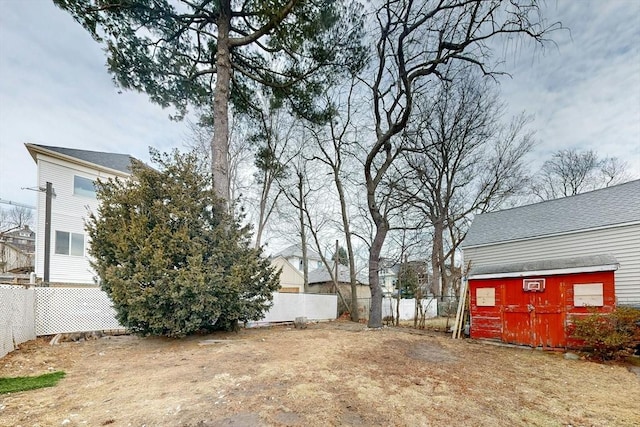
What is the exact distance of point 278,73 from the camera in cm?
995

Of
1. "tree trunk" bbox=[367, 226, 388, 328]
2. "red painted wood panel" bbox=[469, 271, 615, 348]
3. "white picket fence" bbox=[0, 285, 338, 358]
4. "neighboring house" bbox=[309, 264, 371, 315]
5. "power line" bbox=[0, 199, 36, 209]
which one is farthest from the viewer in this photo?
"power line" bbox=[0, 199, 36, 209]

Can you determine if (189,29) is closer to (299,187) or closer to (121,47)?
(121,47)

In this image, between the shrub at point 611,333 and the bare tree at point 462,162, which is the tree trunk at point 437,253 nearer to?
the bare tree at point 462,162

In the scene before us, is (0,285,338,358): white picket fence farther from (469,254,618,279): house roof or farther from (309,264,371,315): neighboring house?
(309,264,371,315): neighboring house

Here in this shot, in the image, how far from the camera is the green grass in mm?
3685

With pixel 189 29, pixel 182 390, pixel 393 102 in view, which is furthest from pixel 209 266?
pixel 393 102

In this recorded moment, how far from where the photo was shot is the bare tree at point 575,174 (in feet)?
63.9

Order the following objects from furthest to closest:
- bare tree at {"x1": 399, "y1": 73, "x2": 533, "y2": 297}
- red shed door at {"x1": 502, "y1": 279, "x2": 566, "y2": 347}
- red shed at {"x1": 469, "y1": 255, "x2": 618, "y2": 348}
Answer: bare tree at {"x1": 399, "y1": 73, "x2": 533, "y2": 297}
red shed door at {"x1": 502, "y1": 279, "x2": 566, "y2": 347}
red shed at {"x1": 469, "y1": 255, "x2": 618, "y2": 348}

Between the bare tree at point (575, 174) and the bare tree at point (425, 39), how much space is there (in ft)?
45.6

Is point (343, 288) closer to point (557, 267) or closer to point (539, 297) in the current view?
point (539, 297)

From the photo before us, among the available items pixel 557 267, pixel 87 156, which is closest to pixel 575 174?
pixel 557 267

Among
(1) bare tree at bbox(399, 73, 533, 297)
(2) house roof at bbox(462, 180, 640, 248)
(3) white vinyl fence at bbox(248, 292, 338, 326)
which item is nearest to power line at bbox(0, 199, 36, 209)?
(3) white vinyl fence at bbox(248, 292, 338, 326)

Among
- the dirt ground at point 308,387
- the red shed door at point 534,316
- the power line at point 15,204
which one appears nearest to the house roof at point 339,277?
the red shed door at point 534,316

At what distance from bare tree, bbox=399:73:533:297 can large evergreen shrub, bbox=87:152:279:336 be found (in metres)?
9.93
